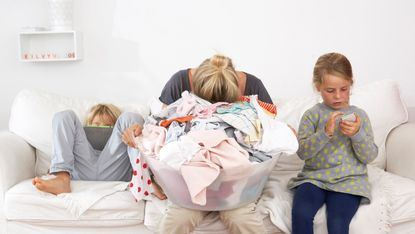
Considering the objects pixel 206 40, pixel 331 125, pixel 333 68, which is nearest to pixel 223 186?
pixel 331 125

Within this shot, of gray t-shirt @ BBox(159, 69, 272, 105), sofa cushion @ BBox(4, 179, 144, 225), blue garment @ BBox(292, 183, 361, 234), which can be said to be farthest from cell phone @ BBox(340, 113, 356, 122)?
sofa cushion @ BBox(4, 179, 144, 225)

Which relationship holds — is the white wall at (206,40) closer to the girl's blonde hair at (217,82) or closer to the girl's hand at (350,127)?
the girl's blonde hair at (217,82)

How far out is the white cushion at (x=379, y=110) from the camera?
2.37 metres

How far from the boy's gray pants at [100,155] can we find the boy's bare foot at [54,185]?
0.41 feet

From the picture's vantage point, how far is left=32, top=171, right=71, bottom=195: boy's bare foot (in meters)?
1.96

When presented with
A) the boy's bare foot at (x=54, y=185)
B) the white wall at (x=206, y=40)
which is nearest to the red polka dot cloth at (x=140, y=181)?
the boy's bare foot at (x=54, y=185)

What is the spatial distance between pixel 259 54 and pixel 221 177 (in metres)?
1.34

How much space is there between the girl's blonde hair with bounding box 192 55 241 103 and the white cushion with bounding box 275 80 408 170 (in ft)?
1.95

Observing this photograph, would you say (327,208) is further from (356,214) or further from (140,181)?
(140,181)

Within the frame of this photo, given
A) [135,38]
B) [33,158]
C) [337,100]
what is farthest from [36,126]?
[337,100]

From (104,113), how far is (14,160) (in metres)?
0.47

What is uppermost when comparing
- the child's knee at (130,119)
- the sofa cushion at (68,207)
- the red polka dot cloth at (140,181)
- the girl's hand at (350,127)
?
the girl's hand at (350,127)

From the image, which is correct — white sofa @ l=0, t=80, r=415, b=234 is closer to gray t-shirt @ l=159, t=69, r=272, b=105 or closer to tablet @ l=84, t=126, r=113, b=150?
tablet @ l=84, t=126, r=113, b=150

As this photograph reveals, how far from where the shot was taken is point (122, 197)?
6.47 feet
